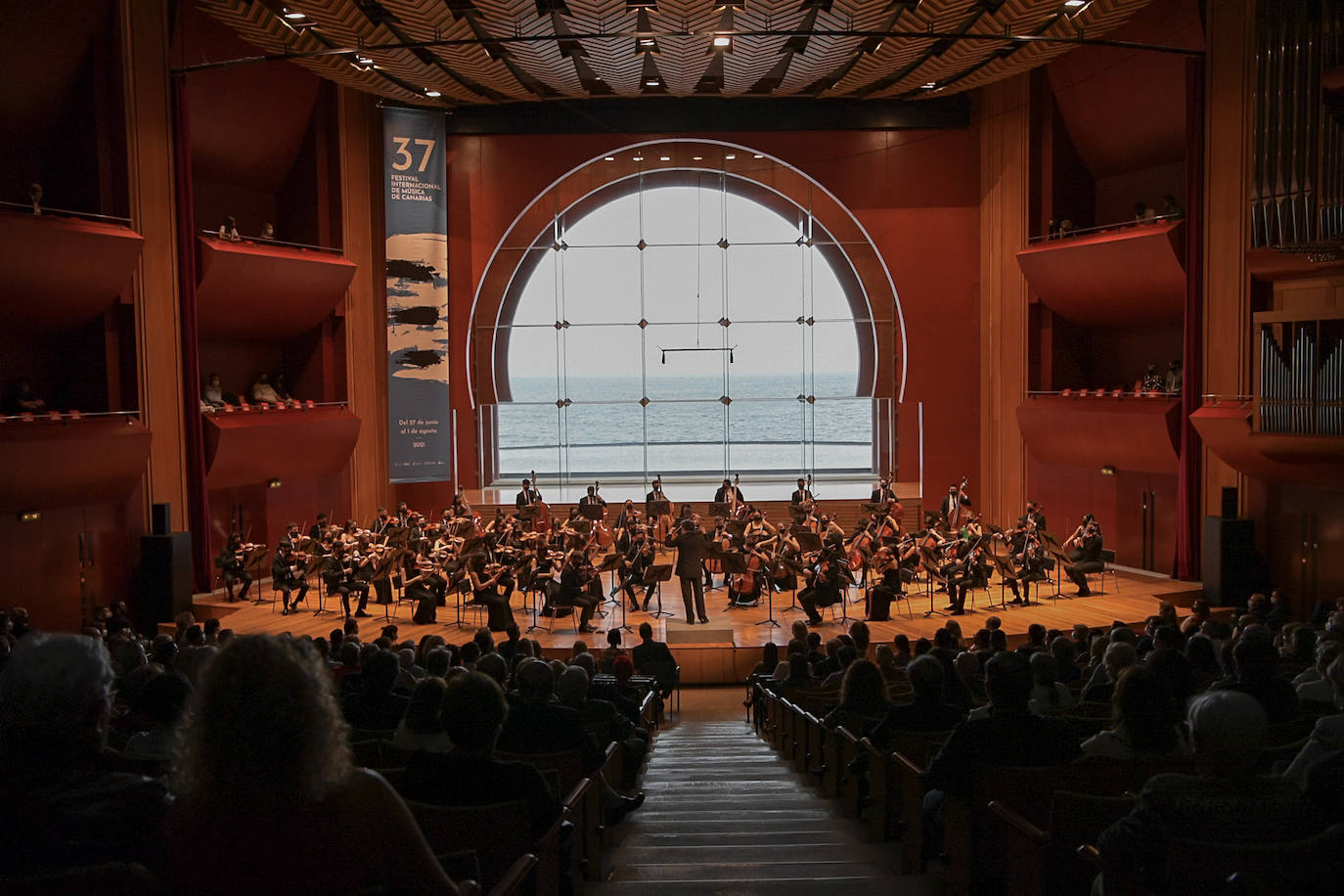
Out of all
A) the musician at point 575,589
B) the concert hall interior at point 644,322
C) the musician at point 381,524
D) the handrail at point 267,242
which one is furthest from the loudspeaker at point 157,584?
the musician at point 575,589

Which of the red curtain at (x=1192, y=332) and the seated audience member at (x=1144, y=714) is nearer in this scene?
the seated audience member at (x=1144, y=714)

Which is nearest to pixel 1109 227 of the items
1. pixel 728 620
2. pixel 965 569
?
pixel 965 569

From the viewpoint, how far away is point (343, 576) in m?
12.7

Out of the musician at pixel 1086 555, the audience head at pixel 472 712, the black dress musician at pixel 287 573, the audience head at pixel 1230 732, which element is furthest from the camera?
the musician at pixel 1086 555

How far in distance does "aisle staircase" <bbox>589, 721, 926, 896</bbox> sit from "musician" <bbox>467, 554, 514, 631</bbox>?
469 centimetres

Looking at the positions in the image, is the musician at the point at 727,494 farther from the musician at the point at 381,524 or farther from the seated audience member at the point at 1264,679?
the seated audience member at the point at 1264,679

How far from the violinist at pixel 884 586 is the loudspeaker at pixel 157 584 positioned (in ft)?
26.7

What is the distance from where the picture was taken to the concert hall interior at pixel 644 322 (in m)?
12.1

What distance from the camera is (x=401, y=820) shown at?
184 centimetres

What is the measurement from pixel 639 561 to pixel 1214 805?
420 inches

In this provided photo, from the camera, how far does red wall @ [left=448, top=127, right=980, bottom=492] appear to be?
19.2 m

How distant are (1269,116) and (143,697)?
12027mm

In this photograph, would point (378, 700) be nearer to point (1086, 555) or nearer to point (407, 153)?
point (1086, 555)

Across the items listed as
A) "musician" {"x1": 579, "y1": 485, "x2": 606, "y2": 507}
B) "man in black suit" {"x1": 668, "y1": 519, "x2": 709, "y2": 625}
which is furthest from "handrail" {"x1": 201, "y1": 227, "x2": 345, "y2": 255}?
"man in black suit" {"x1": 668, "y1": 519, "x2": 709, "y2": 625}
